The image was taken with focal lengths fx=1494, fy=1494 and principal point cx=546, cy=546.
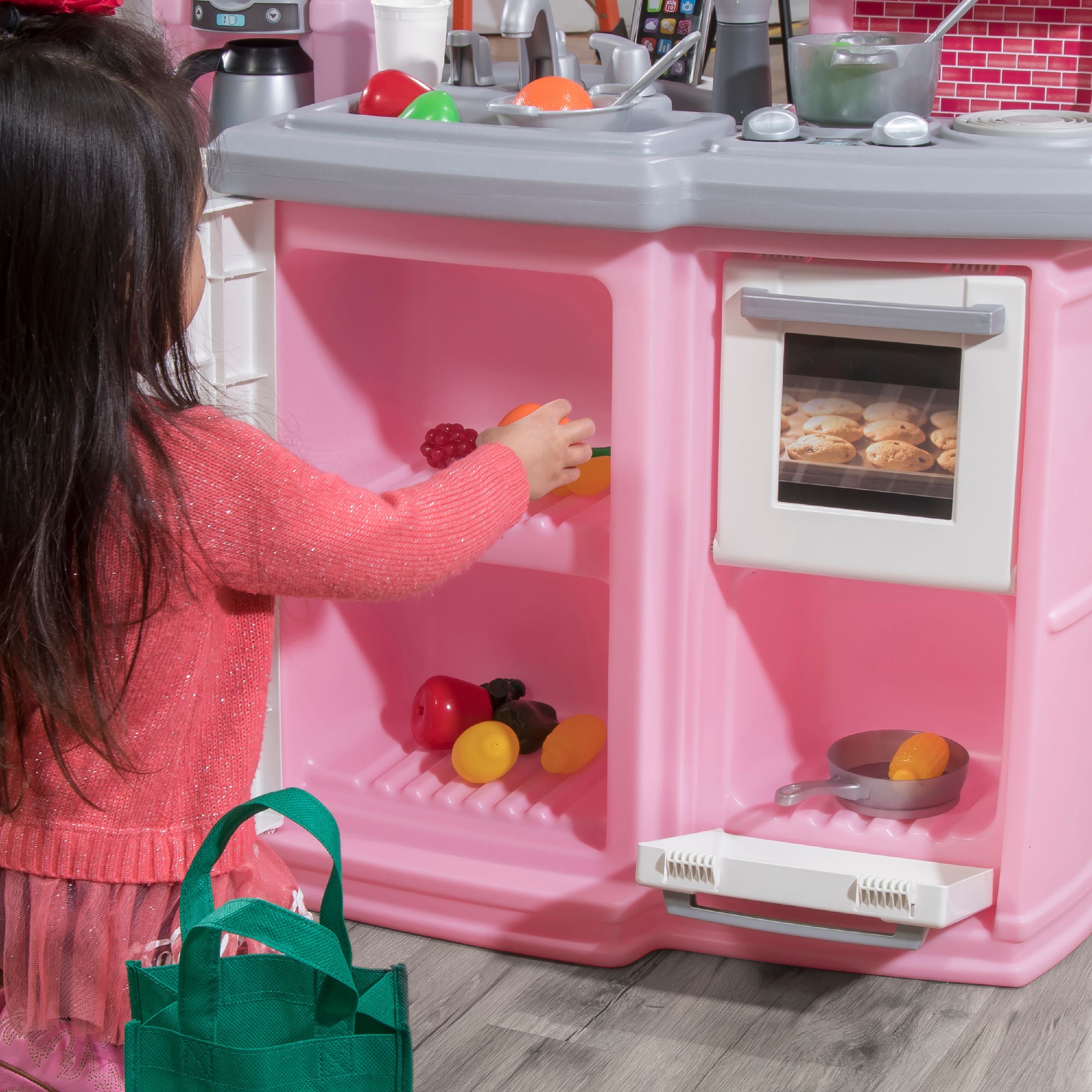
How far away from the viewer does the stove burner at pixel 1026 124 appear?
1.31 m

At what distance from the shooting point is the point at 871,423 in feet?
4.47

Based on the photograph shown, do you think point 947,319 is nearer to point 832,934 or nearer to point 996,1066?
point 832,934

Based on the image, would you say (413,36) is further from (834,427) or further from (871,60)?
(834,427)

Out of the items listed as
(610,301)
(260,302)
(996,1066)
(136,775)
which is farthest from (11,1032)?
(610,301)

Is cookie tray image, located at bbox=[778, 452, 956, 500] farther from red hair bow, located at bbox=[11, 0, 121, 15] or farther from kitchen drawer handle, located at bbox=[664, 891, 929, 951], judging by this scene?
red hair bow, located at bbox=[11, 0, 121, 15]

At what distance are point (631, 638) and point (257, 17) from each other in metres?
0.80

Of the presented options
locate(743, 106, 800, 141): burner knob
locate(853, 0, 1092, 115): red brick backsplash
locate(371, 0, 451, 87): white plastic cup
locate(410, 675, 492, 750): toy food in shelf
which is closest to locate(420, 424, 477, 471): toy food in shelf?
locate(410, 675, 492, 750): toy food in shelf

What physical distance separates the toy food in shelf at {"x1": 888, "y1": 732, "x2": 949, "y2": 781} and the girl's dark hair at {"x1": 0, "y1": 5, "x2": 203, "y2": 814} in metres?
0.91

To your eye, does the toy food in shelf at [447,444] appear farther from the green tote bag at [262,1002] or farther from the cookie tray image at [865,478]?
the green tote bag at [262,1002]

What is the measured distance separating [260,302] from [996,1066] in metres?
1.03

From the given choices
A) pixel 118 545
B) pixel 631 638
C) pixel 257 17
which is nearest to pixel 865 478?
pixel 631 638

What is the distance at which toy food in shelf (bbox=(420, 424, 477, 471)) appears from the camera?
1689 mm

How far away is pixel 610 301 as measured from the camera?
170 centimetres

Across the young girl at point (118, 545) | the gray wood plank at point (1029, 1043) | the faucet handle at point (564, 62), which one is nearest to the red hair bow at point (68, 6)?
the young girl at point (118, 545)
